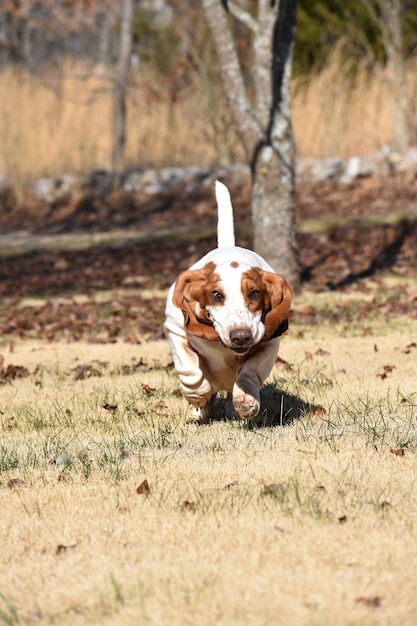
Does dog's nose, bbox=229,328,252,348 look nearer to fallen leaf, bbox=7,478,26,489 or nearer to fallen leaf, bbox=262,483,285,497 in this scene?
fallen leaf, bbox=262,483,285,497

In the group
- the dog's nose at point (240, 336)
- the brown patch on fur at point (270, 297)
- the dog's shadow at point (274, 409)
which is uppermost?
the brown patch on fur at point (270, 297)

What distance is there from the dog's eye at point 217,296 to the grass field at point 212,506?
2.46 ft

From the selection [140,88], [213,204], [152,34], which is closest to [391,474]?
[213,204]

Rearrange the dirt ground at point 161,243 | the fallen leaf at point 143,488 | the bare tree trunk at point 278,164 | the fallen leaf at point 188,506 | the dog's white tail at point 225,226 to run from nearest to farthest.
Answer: the fallen leaf at point 188,506
the fallen leaf at point 143,488
the dog's white tail at point 225,226
the bare tree trunk at point 278,164
the dirt ground at point 161,243

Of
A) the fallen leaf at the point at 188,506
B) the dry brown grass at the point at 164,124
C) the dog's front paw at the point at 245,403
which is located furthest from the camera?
the dry brown grass at the point at 164,124

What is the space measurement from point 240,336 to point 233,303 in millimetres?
179

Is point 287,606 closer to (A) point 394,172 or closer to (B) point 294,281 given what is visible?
(B) point 294,281

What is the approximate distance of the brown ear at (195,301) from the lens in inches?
187

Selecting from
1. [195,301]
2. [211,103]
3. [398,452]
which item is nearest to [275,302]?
[195,301]

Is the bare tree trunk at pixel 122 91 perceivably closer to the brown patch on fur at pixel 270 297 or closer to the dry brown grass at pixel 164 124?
the dry brown grass at pixel 164 124

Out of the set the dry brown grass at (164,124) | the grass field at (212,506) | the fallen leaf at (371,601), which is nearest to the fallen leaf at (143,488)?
the grass field at (212,506)

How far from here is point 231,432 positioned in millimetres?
5348

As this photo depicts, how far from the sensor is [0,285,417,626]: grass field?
3.20m

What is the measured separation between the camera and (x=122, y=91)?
62.2 ft
